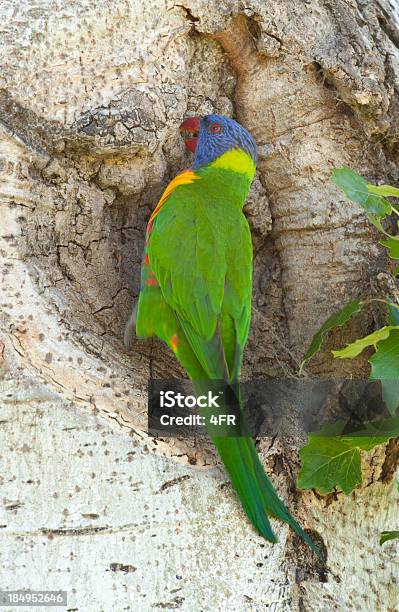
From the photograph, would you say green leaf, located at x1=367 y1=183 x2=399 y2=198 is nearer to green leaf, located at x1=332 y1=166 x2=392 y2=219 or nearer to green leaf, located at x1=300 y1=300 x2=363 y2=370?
green leaf, located at x1=332 y1=166 x2=392 y2=219

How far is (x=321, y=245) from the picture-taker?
8.59 ft

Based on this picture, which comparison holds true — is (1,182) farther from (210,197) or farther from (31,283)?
(210,197)

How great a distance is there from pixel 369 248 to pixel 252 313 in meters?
0.51

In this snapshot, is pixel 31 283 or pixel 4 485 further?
pixel 31 283

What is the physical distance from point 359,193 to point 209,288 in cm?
57

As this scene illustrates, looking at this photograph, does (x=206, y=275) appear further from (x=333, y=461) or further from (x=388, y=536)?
(x=388, y=536)

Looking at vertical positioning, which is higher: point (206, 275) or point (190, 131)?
point (190, 131)

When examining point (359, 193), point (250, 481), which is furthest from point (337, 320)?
point (250, 481)

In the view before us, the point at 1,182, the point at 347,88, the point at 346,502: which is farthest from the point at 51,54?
the point at 346,502

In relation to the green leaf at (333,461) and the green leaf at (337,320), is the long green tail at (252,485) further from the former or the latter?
the green leaf at (337,320)

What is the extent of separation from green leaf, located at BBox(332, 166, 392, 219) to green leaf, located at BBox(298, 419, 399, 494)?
69 centimetres

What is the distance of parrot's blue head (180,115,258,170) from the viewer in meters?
2.64

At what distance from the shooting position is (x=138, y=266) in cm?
273

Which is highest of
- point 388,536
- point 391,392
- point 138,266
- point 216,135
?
point 216,135
